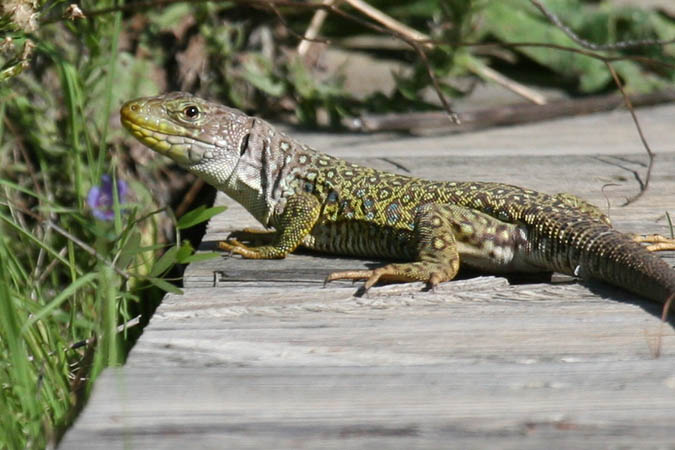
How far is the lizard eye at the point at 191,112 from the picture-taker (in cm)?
344

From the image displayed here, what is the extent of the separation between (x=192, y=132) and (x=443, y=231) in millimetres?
968

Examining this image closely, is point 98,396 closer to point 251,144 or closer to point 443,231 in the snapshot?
point 443,231

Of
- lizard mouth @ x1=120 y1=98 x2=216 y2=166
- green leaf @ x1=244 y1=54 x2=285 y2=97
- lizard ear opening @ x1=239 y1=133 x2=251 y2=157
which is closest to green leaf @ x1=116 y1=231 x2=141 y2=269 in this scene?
lizard mouth @ x1=120 y1=98 x2=216 y2=166

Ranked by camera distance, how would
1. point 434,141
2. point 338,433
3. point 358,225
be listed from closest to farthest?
point 338,433, point 358,225, point 434,141

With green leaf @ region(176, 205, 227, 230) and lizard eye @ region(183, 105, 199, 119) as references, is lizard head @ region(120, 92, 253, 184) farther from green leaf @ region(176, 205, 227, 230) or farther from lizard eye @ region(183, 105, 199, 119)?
green leaf @ region(176, 205, 227, 230)

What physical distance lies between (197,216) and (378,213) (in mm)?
947

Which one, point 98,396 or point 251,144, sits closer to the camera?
point 98,396

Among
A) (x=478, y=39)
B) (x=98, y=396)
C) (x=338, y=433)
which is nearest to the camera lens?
(x=338, y=433)

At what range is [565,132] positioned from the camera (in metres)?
4.98

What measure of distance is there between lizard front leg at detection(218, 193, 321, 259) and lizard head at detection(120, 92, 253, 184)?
265mm

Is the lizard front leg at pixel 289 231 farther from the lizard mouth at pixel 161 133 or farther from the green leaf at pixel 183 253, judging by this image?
the green leaf at pixel 183 253

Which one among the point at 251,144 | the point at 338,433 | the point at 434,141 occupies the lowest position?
the point at 434,141

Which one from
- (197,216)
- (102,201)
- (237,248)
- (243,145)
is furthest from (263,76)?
(197,216)

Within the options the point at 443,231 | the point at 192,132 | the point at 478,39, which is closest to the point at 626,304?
the point at 443,231
